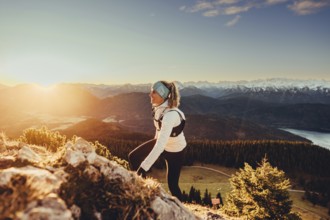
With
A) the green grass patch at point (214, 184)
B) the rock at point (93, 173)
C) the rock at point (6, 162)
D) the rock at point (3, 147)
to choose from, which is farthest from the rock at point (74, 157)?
the green grass patch at point (214, 184)

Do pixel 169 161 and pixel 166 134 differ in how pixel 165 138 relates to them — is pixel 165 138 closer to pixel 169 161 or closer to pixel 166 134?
pixel 166 134

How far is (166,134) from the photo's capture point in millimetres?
6809

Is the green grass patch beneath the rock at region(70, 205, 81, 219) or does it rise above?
beneath

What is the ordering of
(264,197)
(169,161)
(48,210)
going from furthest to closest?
(264,197), (169,161), (48,210)

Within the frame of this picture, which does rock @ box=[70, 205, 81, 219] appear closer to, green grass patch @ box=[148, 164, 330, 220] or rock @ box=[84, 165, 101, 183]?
rock @ box=[84, 165, 101, 183]

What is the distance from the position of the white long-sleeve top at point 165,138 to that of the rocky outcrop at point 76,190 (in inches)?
25.6

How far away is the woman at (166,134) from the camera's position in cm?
677

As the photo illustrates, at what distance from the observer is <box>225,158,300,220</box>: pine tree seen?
68.2 feet

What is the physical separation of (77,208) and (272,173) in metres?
22.4

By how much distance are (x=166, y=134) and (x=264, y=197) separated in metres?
17.8

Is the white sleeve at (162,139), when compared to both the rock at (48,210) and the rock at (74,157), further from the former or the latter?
the rock at (48,210)

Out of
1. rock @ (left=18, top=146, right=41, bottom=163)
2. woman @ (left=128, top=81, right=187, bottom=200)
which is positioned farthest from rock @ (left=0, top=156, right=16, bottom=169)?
woman @ (left=128, top=81, right=187, bottom=200)

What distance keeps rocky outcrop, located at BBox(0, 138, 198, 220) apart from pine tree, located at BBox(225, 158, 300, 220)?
16.1 m

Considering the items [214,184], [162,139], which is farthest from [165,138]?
[214,184]
